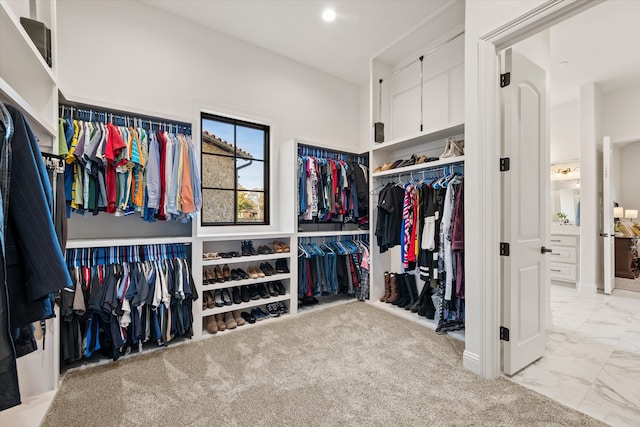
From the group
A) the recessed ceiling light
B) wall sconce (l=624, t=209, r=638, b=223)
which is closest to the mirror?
wall sconce (l=624, t=209, r=638, b=223)

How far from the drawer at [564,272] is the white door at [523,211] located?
2.90 metres

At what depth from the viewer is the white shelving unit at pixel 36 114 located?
1462mm

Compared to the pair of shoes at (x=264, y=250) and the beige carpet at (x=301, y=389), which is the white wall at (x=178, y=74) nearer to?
the pair of shoes at (x=264, y=250)

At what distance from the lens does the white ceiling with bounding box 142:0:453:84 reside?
263 centimetres

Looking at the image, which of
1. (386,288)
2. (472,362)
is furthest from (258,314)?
(472,362)

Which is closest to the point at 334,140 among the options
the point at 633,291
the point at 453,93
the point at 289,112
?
the point at 289,112

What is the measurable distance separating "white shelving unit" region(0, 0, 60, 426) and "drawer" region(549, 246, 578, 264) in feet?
19.0

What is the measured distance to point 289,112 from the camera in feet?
11.5

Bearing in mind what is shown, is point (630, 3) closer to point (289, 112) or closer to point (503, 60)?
point (503, 60)

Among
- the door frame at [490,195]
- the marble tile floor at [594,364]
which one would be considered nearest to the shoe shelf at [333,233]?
the door frame at [490,195]

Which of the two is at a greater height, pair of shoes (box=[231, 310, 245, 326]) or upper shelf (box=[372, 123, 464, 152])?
upper shelf (box=[372, 123, 464, 152])

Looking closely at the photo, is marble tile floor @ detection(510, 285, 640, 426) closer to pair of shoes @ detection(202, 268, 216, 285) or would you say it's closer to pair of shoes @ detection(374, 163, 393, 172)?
pair of shoes @ detection(374, 163, 393, 172)

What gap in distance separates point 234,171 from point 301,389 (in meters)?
2.34

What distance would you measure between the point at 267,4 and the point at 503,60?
2101mm
